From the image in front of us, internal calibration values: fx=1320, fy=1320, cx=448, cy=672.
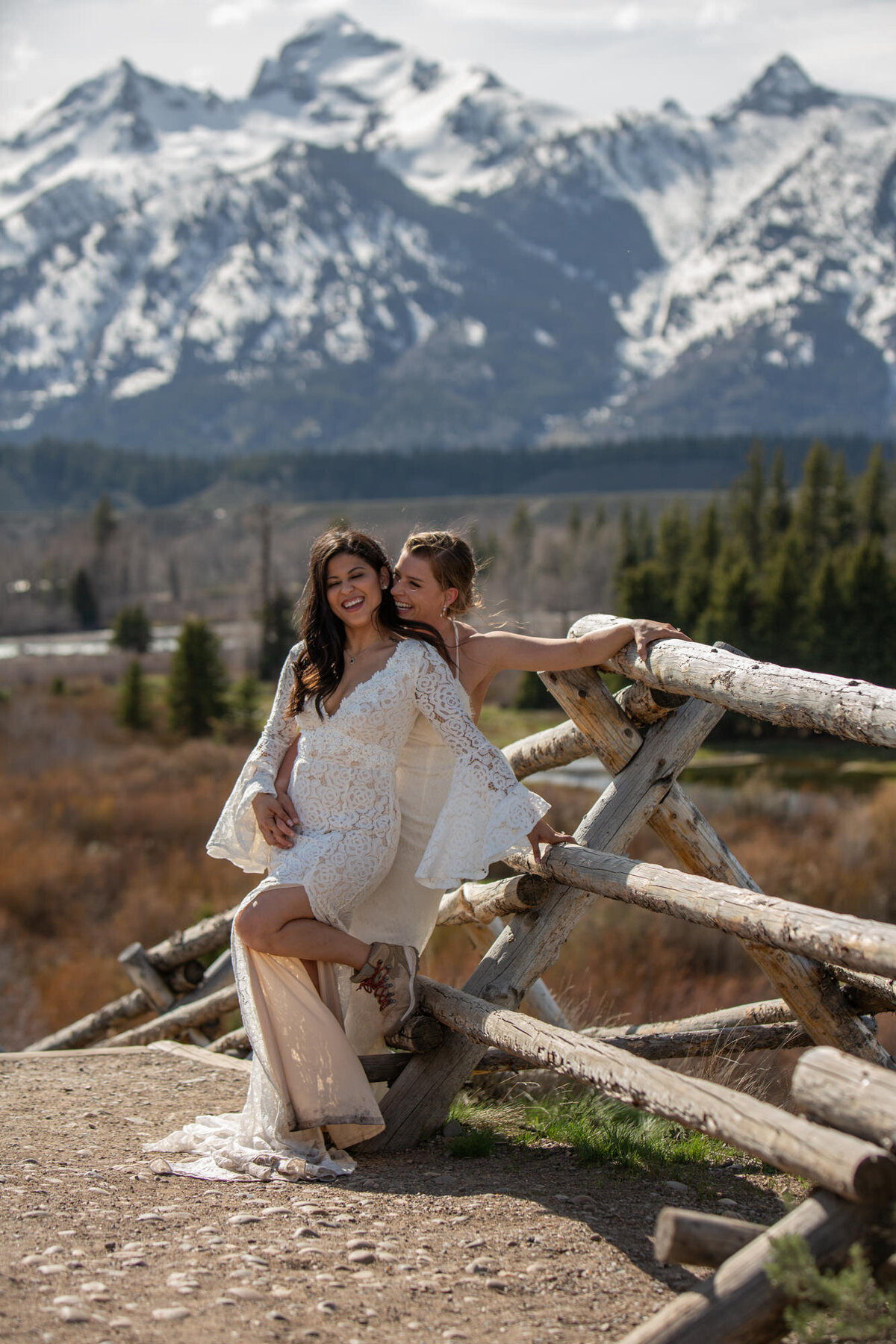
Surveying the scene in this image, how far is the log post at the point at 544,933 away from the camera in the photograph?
15.6 feet

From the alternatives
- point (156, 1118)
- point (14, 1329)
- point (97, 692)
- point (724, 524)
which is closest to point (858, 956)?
point (14, 1329)

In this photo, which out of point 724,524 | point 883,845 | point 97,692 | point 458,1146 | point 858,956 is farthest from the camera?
point 724,524

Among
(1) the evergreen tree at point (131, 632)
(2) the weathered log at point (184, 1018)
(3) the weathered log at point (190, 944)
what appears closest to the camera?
(2) the weathered log at point (184, 1018)

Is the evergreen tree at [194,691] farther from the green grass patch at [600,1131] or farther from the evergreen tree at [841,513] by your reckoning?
the green grass patch at [600,1131]

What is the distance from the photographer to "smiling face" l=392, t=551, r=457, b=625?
4.99 meters

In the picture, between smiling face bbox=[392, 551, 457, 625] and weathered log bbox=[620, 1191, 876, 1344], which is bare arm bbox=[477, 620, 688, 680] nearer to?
smiling face bbox=[392, 551, 457, 625]

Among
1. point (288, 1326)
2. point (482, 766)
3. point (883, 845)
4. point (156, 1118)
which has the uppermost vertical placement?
point (482, 766)

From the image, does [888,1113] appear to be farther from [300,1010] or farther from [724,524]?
[724,524]

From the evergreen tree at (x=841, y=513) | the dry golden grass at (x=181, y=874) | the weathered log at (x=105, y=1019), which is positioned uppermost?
the evergreen tree at (x=841, y=513)

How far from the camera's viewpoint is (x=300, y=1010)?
447 cm

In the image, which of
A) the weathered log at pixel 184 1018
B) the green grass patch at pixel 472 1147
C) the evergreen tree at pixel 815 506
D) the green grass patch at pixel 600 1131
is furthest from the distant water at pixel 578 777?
the green grass patch at pixel 472 1147

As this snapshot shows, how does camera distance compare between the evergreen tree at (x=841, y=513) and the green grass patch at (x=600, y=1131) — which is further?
the evergreen tree at (x=841, y=513)

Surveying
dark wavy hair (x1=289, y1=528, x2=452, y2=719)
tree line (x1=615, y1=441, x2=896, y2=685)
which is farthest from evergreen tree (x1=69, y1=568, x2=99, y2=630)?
dark wavy hair (x1=289, y1=528, x2=452, y2=719)

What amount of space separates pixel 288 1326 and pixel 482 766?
199 cm
